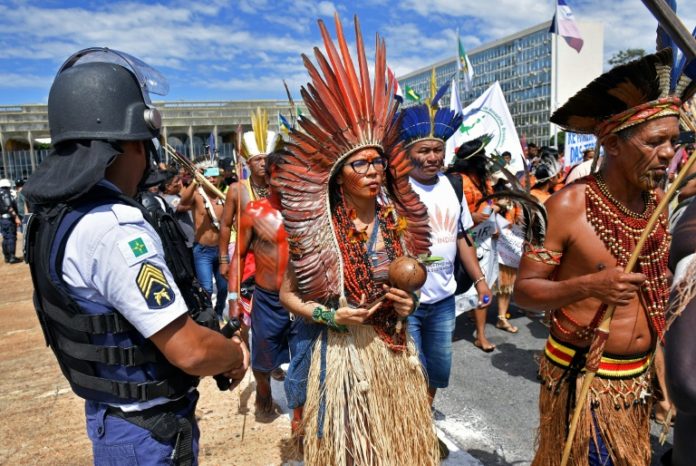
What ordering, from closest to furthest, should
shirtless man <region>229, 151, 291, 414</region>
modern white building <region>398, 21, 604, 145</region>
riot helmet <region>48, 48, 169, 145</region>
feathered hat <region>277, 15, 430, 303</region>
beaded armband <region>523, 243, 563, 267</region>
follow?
riot helmet <region>48, 48, 169, 145</region>, beaded armband <region>523, 243, 563, 267</region>, feathered hat <region>277, 15, 430, 303</region>, shirtless man <region>229, 151, 291, 414</region>, modern white building <region>398, 21, 604, 145</region>

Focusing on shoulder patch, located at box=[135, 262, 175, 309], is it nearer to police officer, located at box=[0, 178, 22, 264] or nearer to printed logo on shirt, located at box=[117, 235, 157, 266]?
printed logo on shirt, located at box=[117, 235, 157, 266]

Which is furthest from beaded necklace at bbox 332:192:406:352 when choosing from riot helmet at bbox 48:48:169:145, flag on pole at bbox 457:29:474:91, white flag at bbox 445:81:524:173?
flag on pole at bbox 457:29:474:91

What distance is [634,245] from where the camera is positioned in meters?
2.20

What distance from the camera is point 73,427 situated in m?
3.88

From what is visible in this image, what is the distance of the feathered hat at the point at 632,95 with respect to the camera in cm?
200

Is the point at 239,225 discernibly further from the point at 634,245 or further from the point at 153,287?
the point at 634,245

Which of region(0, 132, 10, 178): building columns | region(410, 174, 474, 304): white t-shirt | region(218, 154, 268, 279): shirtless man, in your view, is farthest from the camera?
region(0, 132, 10, 178): building columns

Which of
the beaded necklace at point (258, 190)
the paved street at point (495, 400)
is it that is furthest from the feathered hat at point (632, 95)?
the beaded necklace at point (258, 190)

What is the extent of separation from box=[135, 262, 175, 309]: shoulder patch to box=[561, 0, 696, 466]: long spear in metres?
1.67

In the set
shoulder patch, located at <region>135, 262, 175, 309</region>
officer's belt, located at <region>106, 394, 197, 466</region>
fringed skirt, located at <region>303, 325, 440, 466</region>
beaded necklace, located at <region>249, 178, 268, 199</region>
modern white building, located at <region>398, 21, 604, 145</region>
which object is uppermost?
modern white building, located at <region>398, 21, 604, 145</region>

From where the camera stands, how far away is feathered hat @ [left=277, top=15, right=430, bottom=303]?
2.37 meters

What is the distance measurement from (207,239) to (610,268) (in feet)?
17.0

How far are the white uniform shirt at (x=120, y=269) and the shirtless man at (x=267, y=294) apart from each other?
2052 mm

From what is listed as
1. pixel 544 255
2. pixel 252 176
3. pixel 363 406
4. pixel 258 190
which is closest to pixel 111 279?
pixel 363 406
